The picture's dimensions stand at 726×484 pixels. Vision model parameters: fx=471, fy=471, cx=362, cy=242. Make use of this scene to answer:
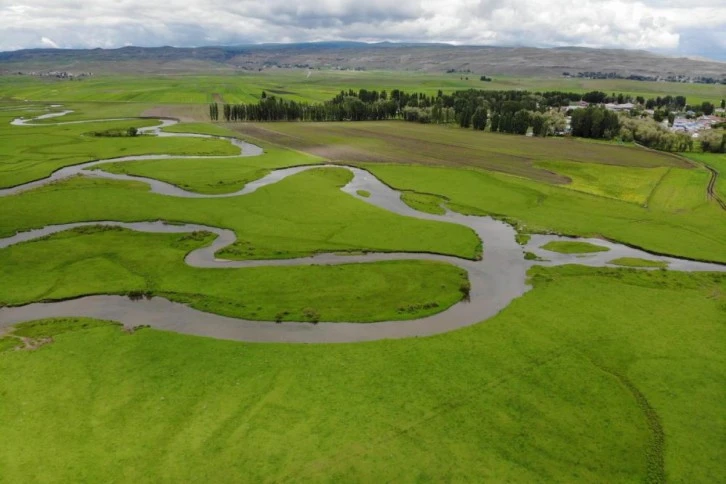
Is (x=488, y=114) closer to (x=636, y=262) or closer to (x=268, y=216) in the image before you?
(x=268, y=216)

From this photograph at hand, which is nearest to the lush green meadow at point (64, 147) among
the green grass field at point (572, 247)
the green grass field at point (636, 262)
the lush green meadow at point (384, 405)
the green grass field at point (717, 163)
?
the lush green meadow at point (384, 405)

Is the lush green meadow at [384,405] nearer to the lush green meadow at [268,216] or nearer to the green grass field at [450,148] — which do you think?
the lush green meadow at [268,216]

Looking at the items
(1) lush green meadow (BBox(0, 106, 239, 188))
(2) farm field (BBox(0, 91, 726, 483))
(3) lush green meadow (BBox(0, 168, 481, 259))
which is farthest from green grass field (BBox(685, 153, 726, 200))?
(1) lush green meadow (BBox(0, 106, 239, 188))

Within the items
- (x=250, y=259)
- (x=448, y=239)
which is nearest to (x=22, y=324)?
(x=250, y=259)

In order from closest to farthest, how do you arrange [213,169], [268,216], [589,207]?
[268,216] < [589,207] < [213,169]

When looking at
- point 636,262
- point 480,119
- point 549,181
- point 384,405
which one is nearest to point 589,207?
point 549,181

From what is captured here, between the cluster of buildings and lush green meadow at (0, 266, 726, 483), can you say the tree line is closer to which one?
the cluster of buildings
